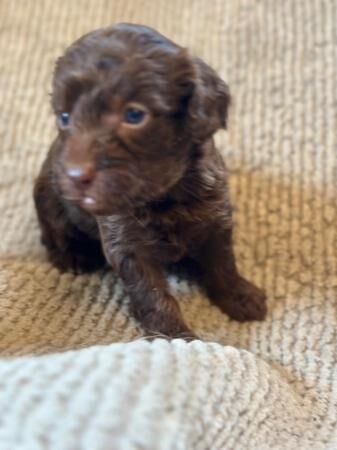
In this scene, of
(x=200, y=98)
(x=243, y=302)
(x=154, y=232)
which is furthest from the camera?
(x=243, y=302)

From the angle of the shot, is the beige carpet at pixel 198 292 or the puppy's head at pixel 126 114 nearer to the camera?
the beige carpet at pixel 198 292

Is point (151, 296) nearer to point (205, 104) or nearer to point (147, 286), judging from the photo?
point (147, 286)

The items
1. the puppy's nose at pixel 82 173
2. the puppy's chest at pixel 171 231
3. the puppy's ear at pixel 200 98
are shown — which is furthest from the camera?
the puppy's chest at pixel 171 231

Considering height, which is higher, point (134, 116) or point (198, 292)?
point (134, 116)

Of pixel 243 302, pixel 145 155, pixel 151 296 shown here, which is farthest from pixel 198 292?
pixel 145 155

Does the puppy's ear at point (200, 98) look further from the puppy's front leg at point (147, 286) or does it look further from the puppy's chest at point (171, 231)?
the puppy's front leg at point (147, 286)

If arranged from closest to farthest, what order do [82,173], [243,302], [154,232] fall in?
[82,173], [154,232], [243,302]

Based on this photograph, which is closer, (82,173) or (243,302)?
(82,173)

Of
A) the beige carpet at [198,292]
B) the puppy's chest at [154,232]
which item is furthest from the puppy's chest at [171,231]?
the beige carpet at [198,292]
